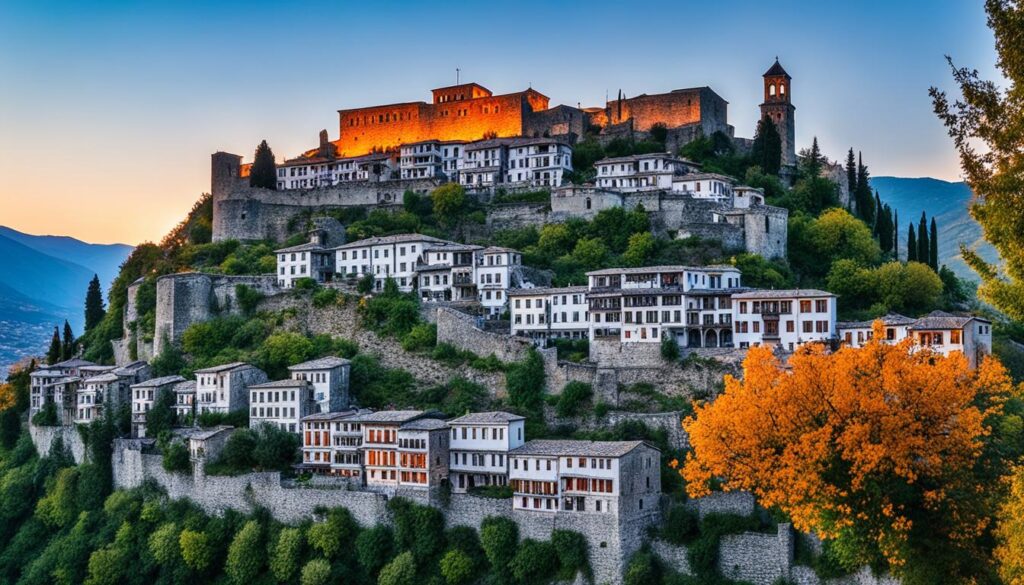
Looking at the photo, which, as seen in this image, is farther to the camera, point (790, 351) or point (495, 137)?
point (495, 137)

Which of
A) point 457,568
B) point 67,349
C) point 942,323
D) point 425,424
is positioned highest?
point 942,323

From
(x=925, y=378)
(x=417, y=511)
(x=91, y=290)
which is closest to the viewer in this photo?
(x=925, y=378)

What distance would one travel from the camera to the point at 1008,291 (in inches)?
701

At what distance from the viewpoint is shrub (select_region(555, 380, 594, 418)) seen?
48500 millimetres

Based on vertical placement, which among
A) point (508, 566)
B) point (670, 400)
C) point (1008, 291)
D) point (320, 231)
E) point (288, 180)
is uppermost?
point (288, 180)

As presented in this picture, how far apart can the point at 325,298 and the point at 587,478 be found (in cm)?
2396

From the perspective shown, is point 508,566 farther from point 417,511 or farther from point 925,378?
point 925,378

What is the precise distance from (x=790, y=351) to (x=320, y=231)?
31321mm

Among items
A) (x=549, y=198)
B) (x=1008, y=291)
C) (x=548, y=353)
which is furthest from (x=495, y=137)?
(x=1008, y=291)

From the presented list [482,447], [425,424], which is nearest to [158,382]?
[425,424]

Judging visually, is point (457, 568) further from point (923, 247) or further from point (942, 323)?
point (923, 247)

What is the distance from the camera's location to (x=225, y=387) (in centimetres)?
5450

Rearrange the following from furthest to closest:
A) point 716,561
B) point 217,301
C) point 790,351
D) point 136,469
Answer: point 217,301 → point 136,469 → point 790,351 → point 716,561

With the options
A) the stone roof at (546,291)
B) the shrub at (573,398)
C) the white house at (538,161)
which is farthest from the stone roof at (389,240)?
the shrub at (573,398)
